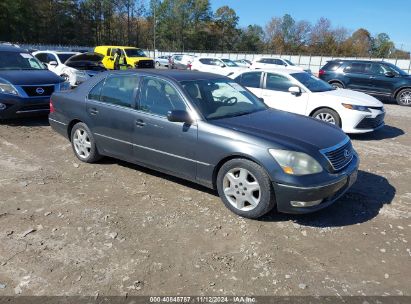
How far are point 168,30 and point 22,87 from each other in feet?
299

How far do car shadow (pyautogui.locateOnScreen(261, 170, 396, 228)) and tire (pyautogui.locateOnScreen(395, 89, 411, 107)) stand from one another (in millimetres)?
10443

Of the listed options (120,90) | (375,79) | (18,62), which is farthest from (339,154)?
(375,79)

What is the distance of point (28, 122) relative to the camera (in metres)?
9.14

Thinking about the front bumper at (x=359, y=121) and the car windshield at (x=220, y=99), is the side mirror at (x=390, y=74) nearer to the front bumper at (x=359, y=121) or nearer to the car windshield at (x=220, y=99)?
the front bumper at (x=359, y=121)

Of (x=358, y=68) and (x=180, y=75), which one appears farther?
(x=358, y=68)

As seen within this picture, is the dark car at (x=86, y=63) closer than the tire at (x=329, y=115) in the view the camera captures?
No

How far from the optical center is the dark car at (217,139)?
4.01 m

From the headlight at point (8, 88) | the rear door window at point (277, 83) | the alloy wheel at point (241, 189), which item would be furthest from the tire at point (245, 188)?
the headlight at point (8, 88)

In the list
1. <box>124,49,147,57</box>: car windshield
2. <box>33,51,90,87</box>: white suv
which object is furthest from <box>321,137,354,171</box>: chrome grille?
<box>124,49,147,57</box>: car windshield

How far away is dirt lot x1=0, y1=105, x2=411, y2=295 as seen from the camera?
3193 mm

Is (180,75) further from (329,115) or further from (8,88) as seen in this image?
(8,88)

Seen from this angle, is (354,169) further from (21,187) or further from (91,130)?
(21,187)

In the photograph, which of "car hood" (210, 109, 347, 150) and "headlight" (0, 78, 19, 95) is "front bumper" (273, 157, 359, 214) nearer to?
"car hood" (210, 109, 347, 150)

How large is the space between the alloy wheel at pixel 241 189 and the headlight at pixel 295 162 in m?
0.36
